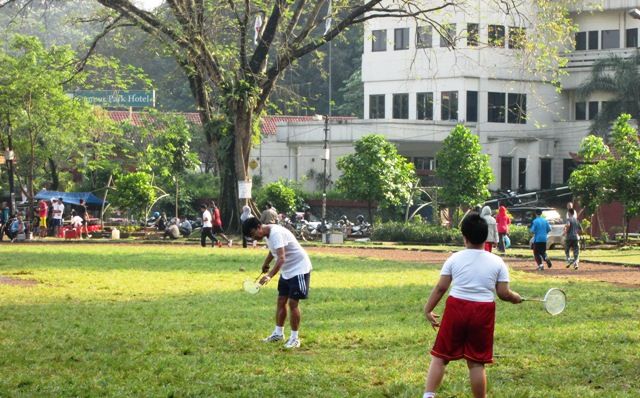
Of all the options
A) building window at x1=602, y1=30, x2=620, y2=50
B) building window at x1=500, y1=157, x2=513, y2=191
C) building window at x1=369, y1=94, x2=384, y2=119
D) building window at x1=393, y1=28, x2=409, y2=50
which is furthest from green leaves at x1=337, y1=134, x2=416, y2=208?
building window at x1=602, y1=30, x2=620, y2=50

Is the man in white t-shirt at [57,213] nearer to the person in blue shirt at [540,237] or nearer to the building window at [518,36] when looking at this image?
the building window at [518,36]

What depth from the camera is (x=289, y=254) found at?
45.8ft

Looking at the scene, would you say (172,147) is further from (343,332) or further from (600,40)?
(343,332)

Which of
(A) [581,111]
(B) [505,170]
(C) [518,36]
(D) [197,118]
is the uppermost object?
(C) [518,36]

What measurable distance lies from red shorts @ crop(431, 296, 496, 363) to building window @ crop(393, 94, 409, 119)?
59770 millimetres

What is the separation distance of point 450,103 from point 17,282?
4613 cm

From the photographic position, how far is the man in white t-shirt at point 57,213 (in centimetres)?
4979

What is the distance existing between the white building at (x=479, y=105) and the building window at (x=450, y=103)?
6cm

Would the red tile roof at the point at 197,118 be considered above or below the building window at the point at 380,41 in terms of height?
below

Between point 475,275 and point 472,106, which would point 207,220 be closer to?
point 472,106

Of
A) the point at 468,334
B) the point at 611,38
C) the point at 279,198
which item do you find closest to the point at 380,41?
the point at 611,38

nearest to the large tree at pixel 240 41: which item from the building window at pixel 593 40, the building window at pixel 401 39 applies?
the building window at pixel 401 39

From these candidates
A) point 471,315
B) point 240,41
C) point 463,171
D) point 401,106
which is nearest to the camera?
point 471,315

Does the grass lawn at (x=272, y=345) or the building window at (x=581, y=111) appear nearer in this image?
the grass lawn at (x=272, y=345)
